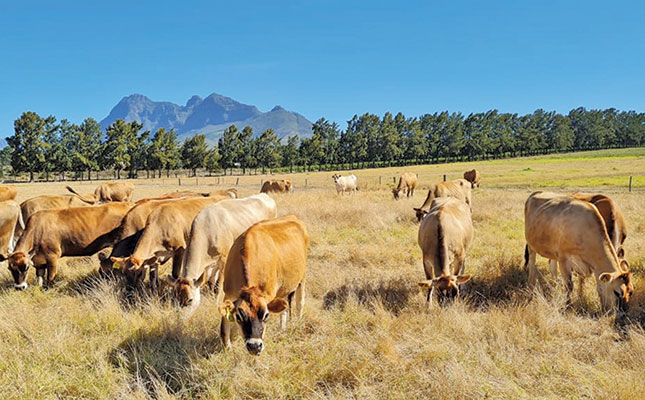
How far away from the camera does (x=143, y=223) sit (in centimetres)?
830

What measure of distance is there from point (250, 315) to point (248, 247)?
1.09 m

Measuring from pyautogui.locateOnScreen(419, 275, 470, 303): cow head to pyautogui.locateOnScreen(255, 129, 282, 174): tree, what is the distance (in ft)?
264

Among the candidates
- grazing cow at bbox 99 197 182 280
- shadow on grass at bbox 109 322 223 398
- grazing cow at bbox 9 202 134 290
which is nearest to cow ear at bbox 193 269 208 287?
shadow on grass at bbox 109 322 223 398

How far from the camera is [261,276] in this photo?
4766 millimetres

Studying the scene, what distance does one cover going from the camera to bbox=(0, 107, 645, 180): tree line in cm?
7000

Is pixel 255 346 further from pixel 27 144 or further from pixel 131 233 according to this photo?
pixel 27 144

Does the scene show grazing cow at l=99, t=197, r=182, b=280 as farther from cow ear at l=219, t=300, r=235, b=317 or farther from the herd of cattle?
cow ear at l=219, t=300, r=235, b=317

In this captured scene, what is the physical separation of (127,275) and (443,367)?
16.7 feet

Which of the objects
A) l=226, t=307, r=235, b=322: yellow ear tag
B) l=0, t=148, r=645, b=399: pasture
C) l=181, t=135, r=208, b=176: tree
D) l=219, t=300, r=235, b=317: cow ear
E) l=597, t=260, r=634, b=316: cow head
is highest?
l=181, t=135, r=208, b=176: tree

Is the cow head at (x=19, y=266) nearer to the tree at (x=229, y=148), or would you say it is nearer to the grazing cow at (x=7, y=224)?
the grazing cow at (x=7, y=224)

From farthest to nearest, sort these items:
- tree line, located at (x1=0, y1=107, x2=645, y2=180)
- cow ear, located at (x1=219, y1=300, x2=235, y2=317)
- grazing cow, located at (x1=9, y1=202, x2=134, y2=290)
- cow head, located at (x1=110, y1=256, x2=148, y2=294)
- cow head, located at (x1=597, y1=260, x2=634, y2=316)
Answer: tree line, located at (x1=0, y1=107, x2=645, y2=180), grazing cow, located at (x1=9, y1=202, x2=134, y2=290), cow head, located at (x1=110, y1=256, x2=148, y2=294), cow head, located at (x1=597, y1=260, x2=634, y2=316), cow ear, located at (x1=219, y1=300, x2=235, y2=317)

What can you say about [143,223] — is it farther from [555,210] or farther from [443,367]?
[555,210]

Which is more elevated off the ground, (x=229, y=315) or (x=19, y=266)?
(x=229, y=315)

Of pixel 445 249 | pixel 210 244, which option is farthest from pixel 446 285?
pixel 210 244
